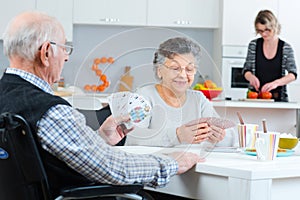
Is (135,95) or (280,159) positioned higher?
(135,95)

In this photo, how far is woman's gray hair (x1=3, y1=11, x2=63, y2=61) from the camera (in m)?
1.67

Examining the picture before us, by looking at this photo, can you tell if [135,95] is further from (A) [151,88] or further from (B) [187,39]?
(B) [187,39]

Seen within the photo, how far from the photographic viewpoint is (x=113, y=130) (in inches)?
77.7

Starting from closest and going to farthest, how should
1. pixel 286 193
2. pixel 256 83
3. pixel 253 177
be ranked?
pixel 253 177 → pixel 286 193 → pixel 256 83

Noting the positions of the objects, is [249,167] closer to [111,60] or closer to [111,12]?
[111,60]

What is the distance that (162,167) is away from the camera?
5.68 ft

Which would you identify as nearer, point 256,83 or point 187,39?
point 187,39

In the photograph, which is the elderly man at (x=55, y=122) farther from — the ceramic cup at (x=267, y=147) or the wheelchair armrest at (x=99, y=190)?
the ceramic cup at (x=267, y=147)

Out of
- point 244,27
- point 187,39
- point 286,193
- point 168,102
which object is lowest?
point 286,193

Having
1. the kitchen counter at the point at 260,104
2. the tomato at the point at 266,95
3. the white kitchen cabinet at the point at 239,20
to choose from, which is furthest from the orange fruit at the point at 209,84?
the white kitchen cabinet at the point at 239,20

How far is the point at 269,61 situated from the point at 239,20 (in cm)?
79

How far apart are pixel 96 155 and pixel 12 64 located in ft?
1.20

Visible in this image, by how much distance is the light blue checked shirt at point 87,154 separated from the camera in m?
1.57

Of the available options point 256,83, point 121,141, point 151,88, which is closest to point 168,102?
point 151,88
